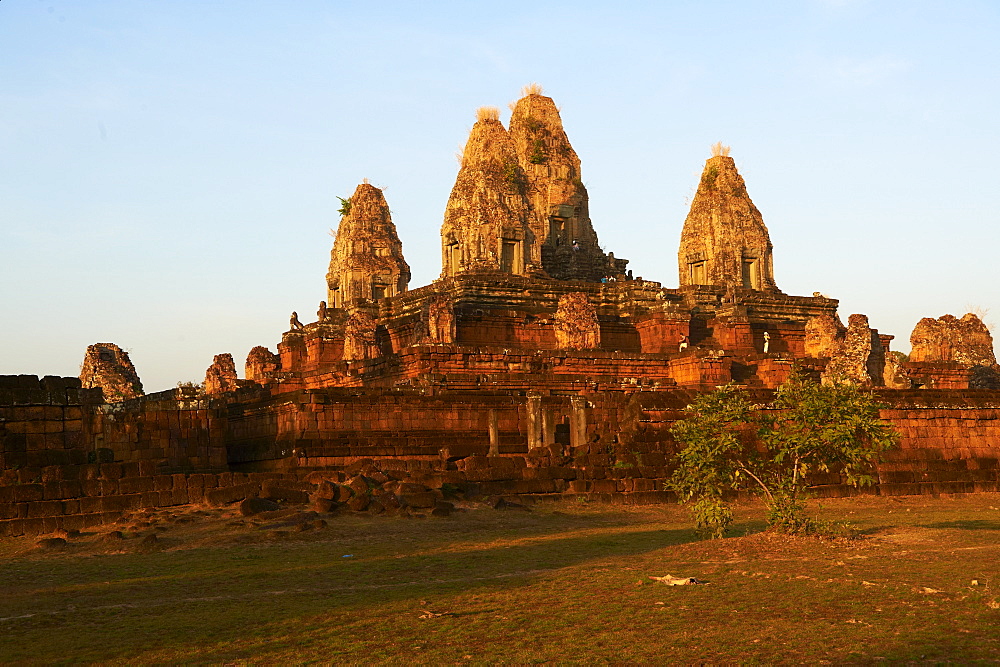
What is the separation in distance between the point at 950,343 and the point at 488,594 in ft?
115

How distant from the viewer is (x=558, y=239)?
154ft

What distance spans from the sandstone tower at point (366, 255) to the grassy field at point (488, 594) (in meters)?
28.4

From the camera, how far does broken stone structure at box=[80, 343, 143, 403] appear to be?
145ft

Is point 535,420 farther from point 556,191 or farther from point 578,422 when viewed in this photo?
point 556,191

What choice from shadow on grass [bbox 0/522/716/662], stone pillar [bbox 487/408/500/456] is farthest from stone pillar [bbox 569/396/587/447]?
shadow on grass [bbox 0/522/716/662]

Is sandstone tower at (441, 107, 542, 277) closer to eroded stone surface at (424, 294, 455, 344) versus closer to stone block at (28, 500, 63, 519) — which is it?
eroded stone surface at (424, 294, 455, 344)

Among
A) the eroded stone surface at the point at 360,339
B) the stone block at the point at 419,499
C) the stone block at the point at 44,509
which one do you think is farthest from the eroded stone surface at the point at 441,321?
the stone block at the point at 44,509

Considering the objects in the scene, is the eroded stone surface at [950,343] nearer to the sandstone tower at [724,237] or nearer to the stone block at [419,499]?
the sandstone tower at [724,237]

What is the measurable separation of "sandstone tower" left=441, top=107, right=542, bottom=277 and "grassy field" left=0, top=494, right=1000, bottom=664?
22330mm

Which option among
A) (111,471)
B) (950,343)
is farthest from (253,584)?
(950,343)

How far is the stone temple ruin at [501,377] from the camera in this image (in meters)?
21.5

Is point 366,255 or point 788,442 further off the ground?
point 366,255

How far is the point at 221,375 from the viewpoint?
148ft

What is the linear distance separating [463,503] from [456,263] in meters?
21.6
